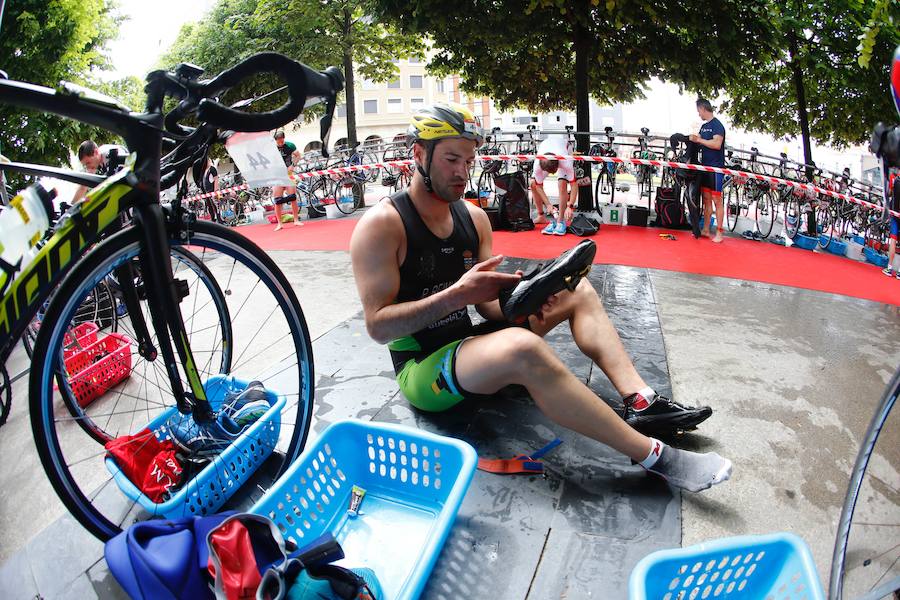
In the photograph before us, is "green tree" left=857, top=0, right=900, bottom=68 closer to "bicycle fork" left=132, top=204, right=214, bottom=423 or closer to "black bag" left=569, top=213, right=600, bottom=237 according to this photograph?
"bicycle fork" left=132, top=204, right=214, bottom=423

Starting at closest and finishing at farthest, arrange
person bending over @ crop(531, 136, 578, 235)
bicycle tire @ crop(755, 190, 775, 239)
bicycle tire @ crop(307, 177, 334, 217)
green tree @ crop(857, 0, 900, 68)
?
green tree @ crop(857, 0, 900, 68) → person bending over @ crop(531, 136, 578, 235) → bicycle tire @ crop(755, 190, 775, 239) → bicycle tire @ crop(307, 177, 334, 217)

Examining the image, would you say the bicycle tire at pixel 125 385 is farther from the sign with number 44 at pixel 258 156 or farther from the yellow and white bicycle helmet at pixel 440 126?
the yellow and white bicycle helmet at pixel 440 126

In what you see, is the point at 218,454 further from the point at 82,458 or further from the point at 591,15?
the point at 591,15

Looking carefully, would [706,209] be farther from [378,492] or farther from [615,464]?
[378,492]

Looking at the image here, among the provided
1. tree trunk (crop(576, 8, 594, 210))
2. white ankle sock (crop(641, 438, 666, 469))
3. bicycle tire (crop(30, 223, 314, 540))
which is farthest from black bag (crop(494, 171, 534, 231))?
white ankle sock (crop(641, 438, 666, 469))

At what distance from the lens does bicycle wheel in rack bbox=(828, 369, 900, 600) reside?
1321mm

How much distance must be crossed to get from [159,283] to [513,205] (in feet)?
21.5

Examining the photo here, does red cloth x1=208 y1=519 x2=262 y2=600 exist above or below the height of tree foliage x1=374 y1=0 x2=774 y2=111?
below

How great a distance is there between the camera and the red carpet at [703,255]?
17.4 ft

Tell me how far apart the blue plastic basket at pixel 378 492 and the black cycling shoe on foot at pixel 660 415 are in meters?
0.75

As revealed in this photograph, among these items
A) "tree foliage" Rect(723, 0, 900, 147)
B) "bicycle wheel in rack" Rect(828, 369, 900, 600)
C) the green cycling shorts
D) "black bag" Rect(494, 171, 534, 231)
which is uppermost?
"tree foliage" Rect(723, 0, 900, 147)

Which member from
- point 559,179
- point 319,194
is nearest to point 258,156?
point 559,179

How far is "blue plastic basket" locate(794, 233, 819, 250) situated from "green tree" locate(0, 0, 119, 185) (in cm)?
1100

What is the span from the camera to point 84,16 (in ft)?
27.0
